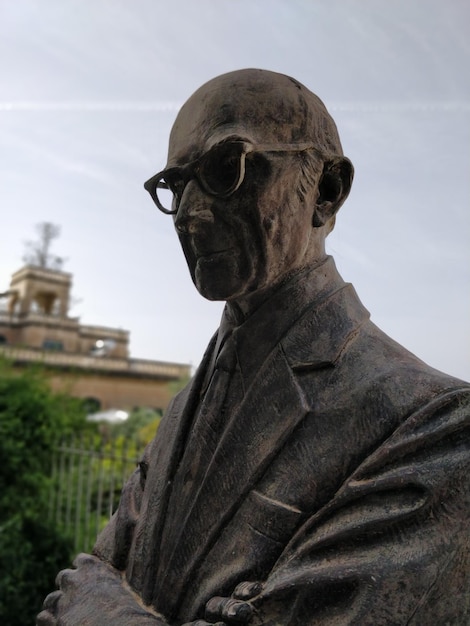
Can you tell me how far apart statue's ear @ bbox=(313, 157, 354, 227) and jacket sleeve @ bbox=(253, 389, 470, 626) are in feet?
2.07

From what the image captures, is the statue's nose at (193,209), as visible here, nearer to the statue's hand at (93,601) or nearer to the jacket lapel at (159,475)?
the jacket lapel at (159,475)

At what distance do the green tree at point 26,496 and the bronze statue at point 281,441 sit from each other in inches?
188

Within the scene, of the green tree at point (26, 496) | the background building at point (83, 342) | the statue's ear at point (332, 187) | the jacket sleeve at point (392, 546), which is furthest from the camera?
the background building at point (83, 342)

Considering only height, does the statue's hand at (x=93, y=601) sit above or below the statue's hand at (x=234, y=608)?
below

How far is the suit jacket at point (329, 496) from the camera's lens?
1.43 metres

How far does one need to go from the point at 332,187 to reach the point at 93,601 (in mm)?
1268

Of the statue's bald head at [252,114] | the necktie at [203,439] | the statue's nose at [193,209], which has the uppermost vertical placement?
the statue's bald head at [252,114]

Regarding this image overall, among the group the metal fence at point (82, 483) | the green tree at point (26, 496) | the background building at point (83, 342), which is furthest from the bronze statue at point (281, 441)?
the background building at point (83, 342)

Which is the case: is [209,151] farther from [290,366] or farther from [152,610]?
[152,610]

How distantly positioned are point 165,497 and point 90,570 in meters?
0.33

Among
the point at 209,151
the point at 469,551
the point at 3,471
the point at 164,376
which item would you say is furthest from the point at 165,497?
the point at 164,376

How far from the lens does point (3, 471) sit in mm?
7863

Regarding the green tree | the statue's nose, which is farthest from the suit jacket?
the green tree

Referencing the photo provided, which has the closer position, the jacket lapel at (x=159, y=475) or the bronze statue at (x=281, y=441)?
the bronze statue at (x=281, y=441)
